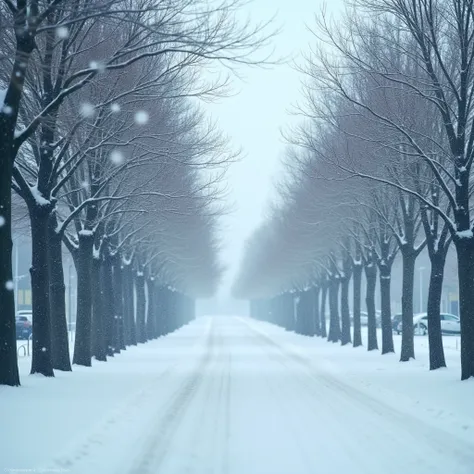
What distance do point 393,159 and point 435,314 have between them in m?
4.46

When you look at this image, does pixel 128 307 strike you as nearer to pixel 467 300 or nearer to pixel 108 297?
pixel 108 297

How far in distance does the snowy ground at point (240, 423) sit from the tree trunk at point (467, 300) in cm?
54

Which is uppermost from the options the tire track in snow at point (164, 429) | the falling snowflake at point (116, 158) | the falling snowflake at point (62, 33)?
the falling snowflake at point (62, 33)

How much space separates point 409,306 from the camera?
3291 cm

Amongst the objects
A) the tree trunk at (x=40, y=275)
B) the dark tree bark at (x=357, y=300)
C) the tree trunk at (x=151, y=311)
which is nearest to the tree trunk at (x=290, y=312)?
the tree trunk at (x=151, y=311)

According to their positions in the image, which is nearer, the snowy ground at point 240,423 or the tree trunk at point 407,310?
the snowy ground at point 240,423

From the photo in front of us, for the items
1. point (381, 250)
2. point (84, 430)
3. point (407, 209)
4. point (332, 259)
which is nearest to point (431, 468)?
point (84, 430)

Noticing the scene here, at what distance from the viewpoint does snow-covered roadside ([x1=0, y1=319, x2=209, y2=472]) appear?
12.0m

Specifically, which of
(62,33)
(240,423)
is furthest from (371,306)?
(240,423)

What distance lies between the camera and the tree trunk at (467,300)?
2262 centimetres

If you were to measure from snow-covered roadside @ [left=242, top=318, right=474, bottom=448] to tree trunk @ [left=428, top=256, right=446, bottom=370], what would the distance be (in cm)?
45

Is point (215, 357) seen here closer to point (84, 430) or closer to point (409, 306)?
point (409, 306)

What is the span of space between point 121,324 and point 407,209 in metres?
14.8

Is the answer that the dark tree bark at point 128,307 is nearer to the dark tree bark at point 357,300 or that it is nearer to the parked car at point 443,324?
the dark tree bark at point 357,300
